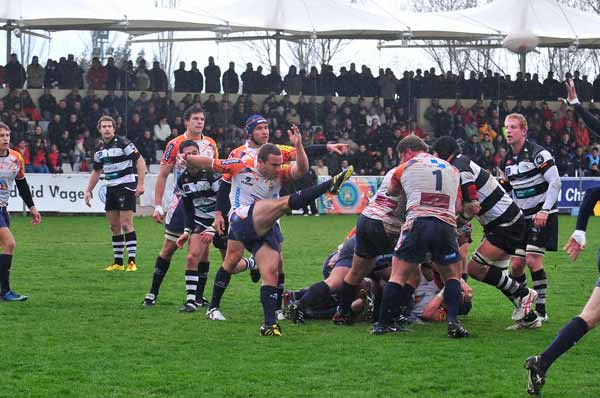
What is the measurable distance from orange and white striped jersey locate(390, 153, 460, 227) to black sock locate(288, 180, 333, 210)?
29.6 inches

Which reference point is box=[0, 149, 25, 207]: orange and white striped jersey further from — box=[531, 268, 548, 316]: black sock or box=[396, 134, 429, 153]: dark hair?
box=[531, 268, 548, 316]: black sock

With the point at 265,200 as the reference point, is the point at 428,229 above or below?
below

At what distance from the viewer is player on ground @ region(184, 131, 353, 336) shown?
9.78m

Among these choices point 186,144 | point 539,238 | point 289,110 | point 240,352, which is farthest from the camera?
point 289,110

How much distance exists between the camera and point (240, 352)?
904 centimetres

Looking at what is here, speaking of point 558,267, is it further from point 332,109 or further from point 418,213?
point 332,109

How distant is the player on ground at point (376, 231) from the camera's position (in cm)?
1022

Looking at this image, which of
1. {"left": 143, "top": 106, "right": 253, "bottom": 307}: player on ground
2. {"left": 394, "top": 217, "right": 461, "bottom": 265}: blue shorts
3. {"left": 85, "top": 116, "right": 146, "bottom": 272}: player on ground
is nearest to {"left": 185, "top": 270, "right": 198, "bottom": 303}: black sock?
{"left": 143, "top": 106, "right": 253, "bottom": 307}: player on ground

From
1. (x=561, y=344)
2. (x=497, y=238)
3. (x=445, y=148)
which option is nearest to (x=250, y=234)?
(x=445, y=148)

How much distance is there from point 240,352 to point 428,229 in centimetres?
200

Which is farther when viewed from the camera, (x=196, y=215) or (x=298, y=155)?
(x=196, y=215)

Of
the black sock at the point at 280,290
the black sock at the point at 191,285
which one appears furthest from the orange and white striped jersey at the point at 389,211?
the black sock at the point at 191,285

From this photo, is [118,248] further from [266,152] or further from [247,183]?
[266,152]

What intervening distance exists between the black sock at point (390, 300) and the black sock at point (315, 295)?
902 mm
